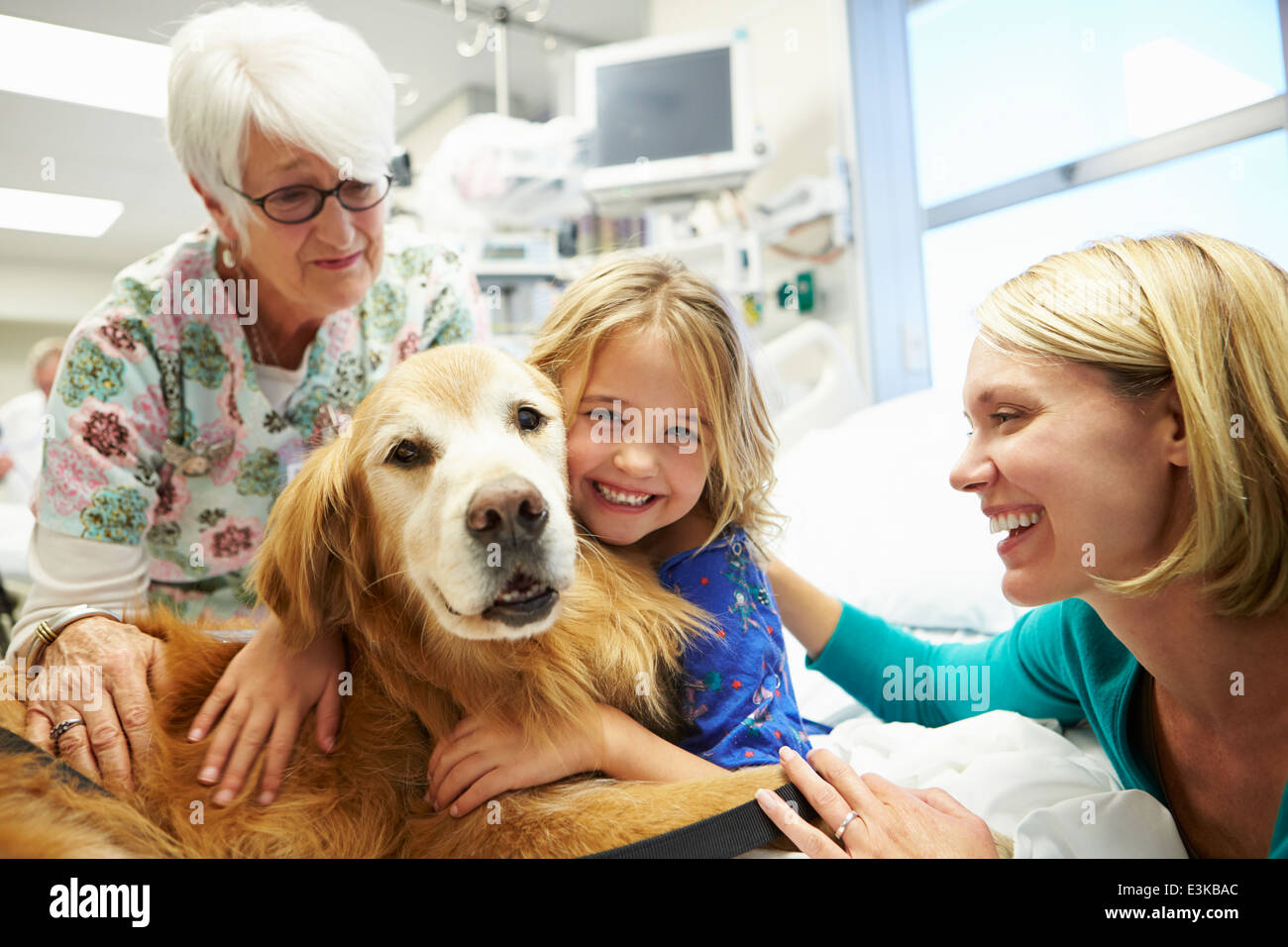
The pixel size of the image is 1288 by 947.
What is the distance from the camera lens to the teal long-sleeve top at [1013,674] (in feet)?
2.68

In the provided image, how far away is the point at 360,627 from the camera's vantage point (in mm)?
802

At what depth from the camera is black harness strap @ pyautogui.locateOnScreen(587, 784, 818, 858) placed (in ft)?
2.19

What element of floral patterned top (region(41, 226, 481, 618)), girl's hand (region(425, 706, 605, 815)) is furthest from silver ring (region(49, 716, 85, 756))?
girl's hand (region(425, 706, 605, 815))

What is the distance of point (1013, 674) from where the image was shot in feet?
3.39

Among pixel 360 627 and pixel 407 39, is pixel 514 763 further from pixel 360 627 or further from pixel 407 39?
pixel 407 39

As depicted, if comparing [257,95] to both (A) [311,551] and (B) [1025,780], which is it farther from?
(B) [1025,780]

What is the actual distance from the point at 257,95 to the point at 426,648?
0.60 metres

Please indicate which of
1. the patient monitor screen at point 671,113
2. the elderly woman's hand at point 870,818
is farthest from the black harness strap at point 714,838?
the patient monitor screen at point 671,113

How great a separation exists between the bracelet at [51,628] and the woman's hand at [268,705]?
6.4 inches

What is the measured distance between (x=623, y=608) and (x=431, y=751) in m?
0.23

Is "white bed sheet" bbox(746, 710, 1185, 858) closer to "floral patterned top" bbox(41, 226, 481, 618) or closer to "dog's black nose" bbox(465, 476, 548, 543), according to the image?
"dog's black nose" bbox(465, 476, 548, 543)

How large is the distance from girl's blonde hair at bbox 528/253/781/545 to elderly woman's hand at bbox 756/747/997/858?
0.27 meters
